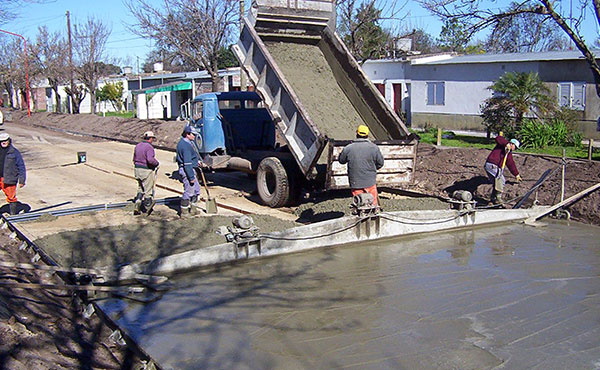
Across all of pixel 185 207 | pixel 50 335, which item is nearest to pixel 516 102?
pixel 185 207

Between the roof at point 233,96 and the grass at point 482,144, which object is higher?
the roof at point 233,96

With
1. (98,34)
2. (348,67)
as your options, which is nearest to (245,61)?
(348,67)

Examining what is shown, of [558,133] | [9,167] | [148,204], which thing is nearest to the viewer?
[9,167]

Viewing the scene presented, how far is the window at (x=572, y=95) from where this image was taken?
2239cm

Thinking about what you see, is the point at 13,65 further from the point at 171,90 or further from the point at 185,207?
the point at 185,207

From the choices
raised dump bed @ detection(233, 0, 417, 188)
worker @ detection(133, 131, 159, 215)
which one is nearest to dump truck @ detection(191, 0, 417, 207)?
raised dump bed @ detection(233, 0, 417, 188)

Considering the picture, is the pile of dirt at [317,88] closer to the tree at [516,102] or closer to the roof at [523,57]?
the tree at [516,102]

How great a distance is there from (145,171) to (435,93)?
19628 millimetres

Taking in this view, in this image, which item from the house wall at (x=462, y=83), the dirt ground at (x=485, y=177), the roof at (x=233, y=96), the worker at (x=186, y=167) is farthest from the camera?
the house wall at (x=462, y=83)

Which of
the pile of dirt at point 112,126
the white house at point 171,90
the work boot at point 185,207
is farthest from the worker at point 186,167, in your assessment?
the white house at point 171,90

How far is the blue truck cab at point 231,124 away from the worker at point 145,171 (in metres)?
2.96

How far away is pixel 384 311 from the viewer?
19.1 feet

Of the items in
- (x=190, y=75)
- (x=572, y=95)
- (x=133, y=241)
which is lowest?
(x=133, y=241)

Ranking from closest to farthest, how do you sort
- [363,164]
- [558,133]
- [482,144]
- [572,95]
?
[363,164], [558,133], [482,144], [572,95]
